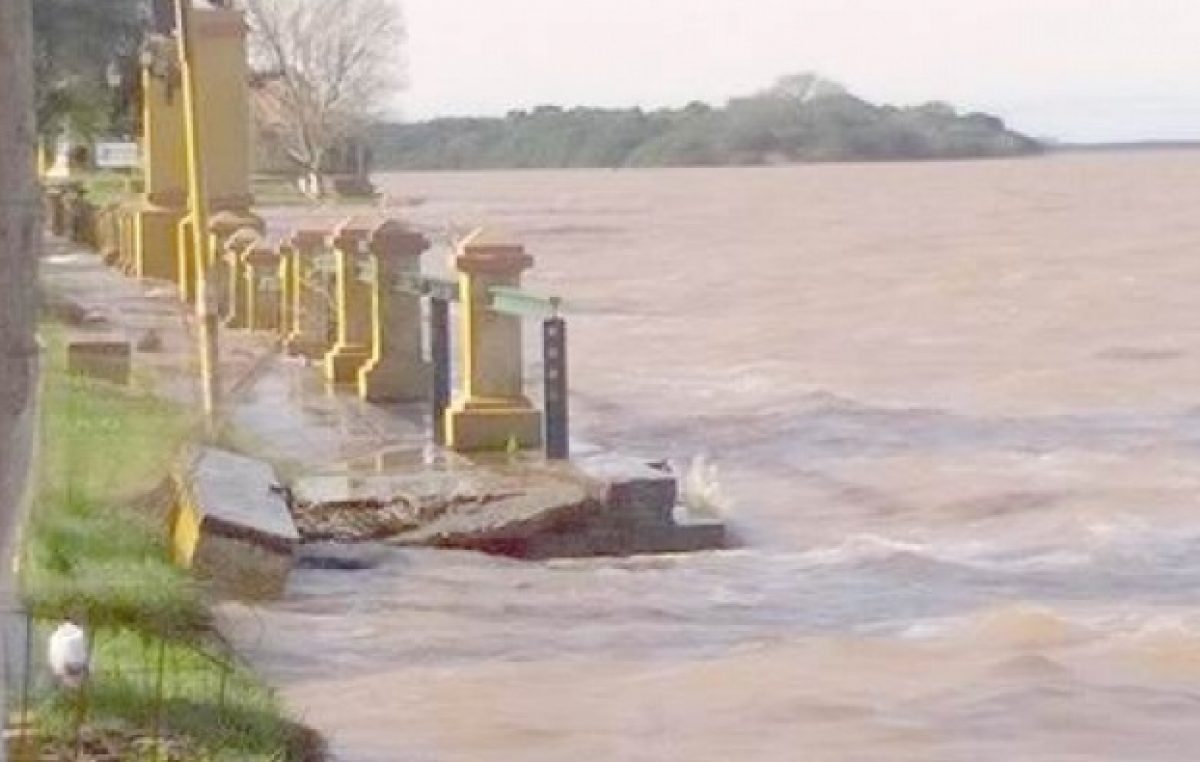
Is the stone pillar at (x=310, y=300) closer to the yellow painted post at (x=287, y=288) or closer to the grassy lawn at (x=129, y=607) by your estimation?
the yellow painted post at (x=287, y=288)

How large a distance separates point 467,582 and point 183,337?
10.4m

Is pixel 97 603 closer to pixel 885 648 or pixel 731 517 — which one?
pixel 885 648

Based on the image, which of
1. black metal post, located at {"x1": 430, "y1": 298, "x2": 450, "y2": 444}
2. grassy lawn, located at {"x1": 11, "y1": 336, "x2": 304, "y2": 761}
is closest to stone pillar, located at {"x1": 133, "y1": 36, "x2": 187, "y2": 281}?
black metal post, located at {"x1": 430, "y1": 298, "x2": 450, "y2": 444}

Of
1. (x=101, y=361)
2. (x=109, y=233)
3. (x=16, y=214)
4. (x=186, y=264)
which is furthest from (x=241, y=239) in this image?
(x=16, y=214)

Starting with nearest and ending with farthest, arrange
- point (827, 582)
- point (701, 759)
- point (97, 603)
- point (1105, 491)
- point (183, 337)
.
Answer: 1. point (97, 603)
2. point (701, 759)
3. point (827, 582)
4. point (1105, 491)
5. point (183, 337)

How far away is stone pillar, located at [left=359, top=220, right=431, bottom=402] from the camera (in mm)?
20797

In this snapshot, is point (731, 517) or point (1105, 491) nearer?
point (731, 517)

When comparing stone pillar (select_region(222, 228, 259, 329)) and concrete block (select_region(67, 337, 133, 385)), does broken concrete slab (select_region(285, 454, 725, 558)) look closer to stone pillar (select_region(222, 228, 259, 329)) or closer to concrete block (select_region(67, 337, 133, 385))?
concrete block (select_region(67, 337, 133, 385))

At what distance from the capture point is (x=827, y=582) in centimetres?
1557

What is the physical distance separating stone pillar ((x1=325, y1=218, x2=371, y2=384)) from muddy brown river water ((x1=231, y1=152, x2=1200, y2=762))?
2075 millimetres

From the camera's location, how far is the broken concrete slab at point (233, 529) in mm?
11805

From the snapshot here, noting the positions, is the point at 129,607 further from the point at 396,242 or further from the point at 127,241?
the point at 127,241

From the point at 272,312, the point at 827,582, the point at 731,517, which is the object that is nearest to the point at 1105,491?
the point at 731,517

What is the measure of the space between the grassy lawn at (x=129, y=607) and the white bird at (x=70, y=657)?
0.53 ft
